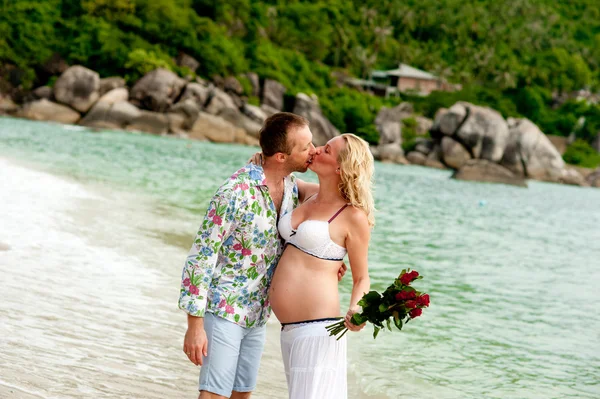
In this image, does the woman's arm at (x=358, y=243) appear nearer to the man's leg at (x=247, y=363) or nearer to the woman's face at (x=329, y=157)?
the woman's face at (x=329, y=157)

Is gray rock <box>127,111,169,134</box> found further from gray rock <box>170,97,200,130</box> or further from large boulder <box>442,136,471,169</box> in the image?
large boulder <box>442,136,471,169</box>

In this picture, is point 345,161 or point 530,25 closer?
point 345,161

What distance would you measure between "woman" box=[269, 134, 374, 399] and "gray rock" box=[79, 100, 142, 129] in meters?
48.0

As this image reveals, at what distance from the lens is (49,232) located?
1048 centimetres

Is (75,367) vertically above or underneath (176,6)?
above

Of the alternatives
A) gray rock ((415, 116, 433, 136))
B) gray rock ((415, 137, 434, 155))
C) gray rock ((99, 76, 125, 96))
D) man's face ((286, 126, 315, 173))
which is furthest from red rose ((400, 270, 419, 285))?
gray rock ((415, 116, 433, 136))

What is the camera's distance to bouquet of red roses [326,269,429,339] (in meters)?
3.28

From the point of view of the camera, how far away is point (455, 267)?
15016 mm

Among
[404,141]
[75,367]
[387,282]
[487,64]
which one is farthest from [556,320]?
[487,64]

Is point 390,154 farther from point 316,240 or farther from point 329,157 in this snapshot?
point 316,240

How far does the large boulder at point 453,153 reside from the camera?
5919cm

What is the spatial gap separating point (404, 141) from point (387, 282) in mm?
59821

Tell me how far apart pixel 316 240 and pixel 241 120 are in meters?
51.2

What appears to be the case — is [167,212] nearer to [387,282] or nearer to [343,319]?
[387,282]
